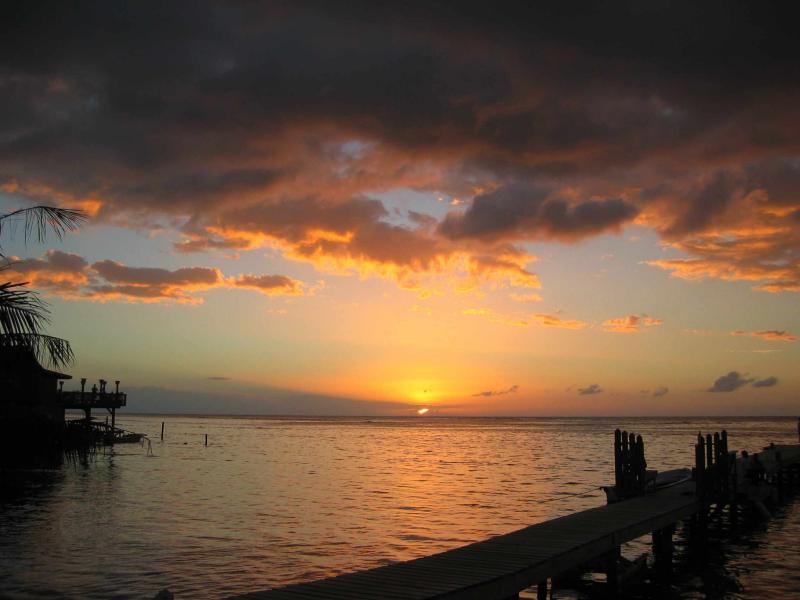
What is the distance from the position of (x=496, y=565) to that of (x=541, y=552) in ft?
5.45

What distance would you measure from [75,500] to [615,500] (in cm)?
2457

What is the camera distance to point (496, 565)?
42.1 feet

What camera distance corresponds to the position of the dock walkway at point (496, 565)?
35.9 feet

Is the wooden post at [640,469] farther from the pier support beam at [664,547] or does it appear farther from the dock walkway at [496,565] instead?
the dock walkway at [496,565]

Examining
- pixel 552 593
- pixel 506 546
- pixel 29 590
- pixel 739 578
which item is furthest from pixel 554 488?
pixel 29 590

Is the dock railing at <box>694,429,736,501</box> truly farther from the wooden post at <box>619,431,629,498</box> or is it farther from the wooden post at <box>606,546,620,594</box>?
the wooden post at <box>606,546,620,594</box>

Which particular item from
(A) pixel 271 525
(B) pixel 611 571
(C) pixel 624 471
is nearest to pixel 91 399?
(A) pixel 271 525

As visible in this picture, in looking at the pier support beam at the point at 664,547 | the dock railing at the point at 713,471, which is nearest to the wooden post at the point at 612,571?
the pier support beam at the point at 664,547

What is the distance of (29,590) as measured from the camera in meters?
17.1

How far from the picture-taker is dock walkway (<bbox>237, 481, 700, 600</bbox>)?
431 inches

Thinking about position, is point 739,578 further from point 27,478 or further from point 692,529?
point 27,478

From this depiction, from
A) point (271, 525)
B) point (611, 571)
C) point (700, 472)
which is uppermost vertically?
point (700, 472)

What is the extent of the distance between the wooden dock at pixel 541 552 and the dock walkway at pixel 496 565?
0.02 metres

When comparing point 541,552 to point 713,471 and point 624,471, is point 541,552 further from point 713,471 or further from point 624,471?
point 713,471
